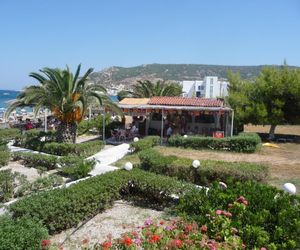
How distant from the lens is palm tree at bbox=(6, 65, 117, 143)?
53.7ft

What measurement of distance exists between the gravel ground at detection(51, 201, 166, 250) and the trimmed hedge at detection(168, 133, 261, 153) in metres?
9.62

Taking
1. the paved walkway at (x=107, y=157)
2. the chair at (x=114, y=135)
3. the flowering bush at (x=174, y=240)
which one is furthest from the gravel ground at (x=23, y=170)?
the chair at (x=114, y=135)

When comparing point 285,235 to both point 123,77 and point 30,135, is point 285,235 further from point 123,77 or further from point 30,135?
point 123,77

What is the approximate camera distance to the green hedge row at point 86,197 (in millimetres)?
6441

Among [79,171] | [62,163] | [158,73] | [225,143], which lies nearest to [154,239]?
[79,171]

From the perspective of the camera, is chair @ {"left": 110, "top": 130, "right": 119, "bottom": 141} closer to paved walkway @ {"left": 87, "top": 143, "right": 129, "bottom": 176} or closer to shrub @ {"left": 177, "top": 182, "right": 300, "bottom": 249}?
paved walkway @ {"left": 87, "top": 143, "right": 129, "bottom": 176}

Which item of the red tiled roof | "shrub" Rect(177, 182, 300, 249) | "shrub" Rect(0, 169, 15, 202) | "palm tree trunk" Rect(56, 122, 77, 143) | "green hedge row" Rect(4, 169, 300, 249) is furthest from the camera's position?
the red tiled roof

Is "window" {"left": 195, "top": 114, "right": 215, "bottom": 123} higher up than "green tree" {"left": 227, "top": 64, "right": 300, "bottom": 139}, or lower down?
lower down

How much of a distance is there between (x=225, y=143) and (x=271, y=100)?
21.8 feet

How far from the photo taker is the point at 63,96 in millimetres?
16453

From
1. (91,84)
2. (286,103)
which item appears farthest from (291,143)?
A: (91,84)

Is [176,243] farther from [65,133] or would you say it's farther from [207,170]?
[65,133]

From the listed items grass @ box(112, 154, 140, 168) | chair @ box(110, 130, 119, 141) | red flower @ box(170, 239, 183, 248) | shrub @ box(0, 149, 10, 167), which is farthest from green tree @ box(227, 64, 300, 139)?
red flower @ box(170, 239, 183, 248)

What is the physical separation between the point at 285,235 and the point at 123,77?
183826 mm
